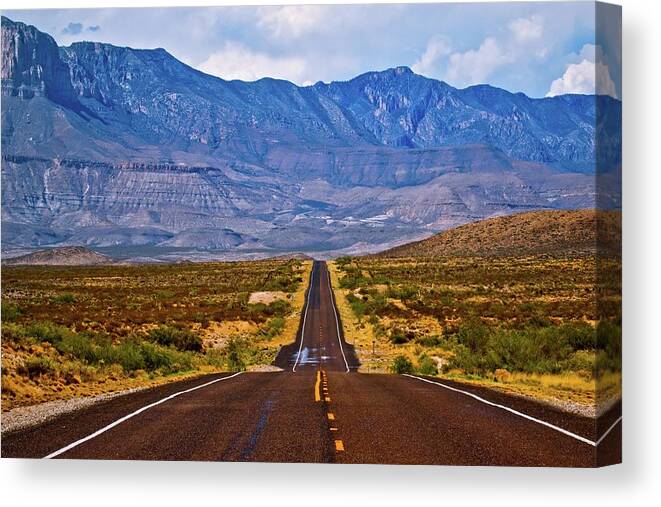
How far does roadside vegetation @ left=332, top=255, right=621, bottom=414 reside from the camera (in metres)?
20.3

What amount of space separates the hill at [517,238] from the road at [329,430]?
7618 centimetres

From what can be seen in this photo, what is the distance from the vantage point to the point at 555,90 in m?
32.8

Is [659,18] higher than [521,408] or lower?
higher

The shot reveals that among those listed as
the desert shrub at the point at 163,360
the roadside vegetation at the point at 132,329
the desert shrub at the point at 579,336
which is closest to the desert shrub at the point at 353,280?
the roadside vegetation at the point at 132,329

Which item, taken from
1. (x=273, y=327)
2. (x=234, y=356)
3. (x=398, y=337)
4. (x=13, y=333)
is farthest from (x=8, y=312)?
(x=273, y=327)

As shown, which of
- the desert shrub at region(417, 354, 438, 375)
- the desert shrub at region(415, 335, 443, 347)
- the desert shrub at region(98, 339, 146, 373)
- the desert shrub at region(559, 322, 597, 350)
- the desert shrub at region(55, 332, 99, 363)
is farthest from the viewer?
the desert shrub at region(415, 335, 443, 347)

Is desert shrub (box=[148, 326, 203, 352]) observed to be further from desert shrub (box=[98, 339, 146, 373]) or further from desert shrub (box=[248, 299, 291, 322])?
desert shrub (box=[248, 299, 291, 322])

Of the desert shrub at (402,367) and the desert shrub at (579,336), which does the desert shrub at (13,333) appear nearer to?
the desert shrub at (402,367)

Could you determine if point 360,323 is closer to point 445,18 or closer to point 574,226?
point 445,18

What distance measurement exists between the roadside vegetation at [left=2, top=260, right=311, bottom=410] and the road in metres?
3.82

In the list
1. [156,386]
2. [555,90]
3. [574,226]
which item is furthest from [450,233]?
[156,386]

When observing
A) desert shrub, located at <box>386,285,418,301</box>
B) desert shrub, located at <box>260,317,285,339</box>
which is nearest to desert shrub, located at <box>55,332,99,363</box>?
desert shrub, located at <box>260,317,285,339</box>

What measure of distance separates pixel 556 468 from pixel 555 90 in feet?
62.0

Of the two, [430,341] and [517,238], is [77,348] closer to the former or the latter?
[430,341]
